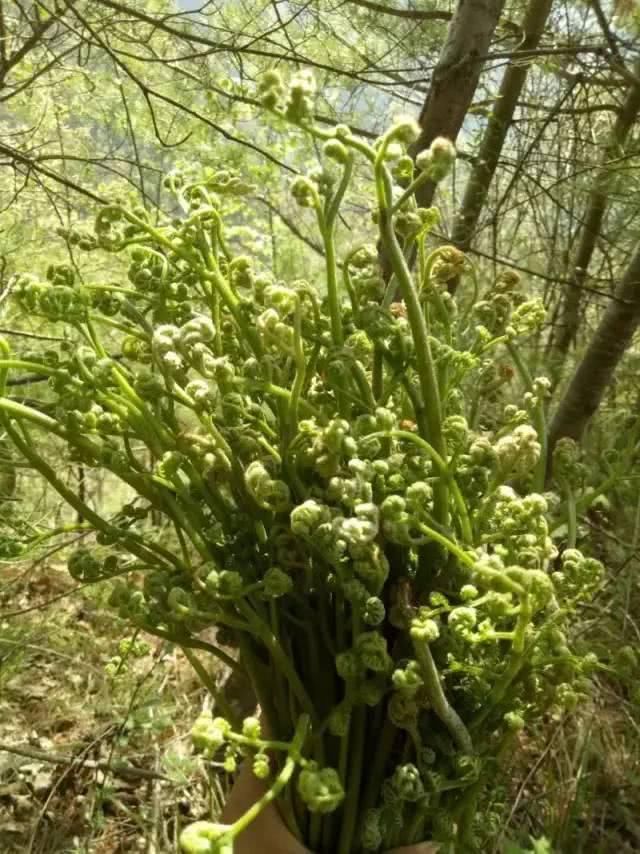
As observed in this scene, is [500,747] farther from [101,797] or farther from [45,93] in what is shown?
[45,93]

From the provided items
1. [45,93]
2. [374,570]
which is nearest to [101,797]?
[374,570]

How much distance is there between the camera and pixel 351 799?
0.48 meters

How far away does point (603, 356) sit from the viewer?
37.4 inches

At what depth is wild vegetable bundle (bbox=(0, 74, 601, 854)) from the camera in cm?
43

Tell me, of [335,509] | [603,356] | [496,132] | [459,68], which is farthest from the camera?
[496,132]

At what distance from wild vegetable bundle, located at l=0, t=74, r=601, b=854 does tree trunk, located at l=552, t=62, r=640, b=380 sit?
0.60 m

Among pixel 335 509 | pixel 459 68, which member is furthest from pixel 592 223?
pixel 335 509

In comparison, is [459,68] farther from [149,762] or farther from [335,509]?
[149,762]

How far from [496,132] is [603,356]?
0.45m

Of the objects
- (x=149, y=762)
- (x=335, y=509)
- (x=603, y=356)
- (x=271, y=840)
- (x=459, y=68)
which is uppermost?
(x=459, y=68)

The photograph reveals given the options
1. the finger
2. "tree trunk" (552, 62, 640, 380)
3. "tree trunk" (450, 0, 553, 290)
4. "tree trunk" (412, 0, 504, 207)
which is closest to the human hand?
the finger

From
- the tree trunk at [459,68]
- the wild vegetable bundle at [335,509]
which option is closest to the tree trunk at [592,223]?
the tree trunk at [459,68]

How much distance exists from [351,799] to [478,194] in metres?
0.97

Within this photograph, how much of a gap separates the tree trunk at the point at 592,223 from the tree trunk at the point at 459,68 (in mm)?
279
